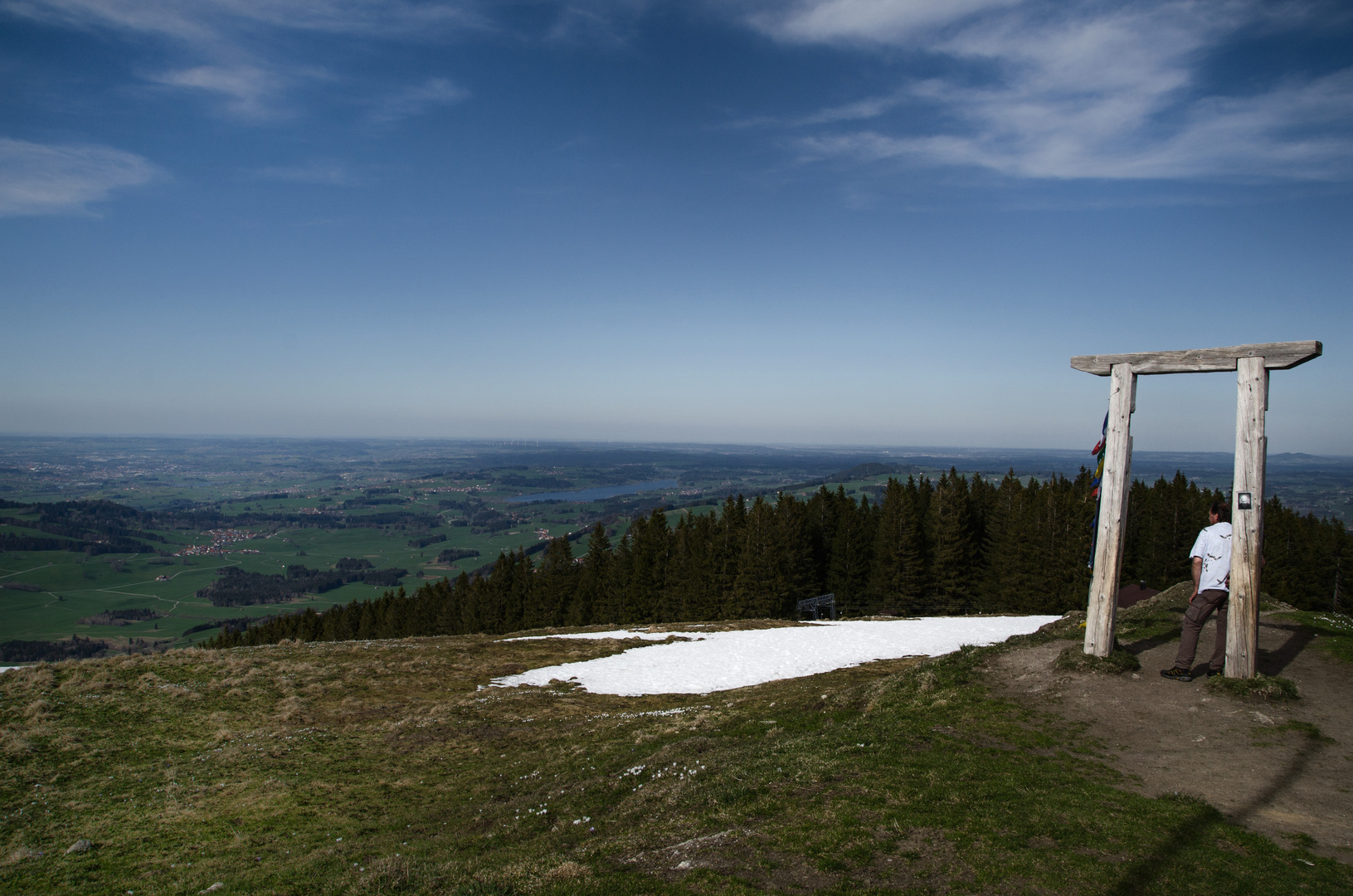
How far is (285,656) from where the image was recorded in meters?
26.8

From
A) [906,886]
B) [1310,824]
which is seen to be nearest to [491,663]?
[906,886]

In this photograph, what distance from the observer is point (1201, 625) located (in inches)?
483

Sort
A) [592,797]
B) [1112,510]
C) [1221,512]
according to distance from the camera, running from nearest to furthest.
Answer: [592,797] < [1221,512] < [1112,510]

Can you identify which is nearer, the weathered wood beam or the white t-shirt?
the weathered wood beam

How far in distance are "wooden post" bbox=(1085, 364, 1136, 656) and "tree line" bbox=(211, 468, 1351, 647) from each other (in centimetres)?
3894

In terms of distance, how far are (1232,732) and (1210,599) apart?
3.13 metres

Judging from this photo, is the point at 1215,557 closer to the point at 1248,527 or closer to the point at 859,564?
the point at 1248,527

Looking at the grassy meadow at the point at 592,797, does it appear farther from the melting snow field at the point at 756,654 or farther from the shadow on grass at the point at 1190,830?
the melting snow field at the point at 756,654

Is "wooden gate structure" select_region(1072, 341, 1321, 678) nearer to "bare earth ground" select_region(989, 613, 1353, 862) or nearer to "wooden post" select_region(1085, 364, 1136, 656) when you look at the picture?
"wooden post" select_region(1085, 364, 1136, 656)

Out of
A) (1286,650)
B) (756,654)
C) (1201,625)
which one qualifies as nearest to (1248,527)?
(1201,625)

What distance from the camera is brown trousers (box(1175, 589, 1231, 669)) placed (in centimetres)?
1228

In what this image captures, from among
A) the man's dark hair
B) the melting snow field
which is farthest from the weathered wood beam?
the melting snow field

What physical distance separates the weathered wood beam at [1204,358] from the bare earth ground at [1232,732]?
256 inches

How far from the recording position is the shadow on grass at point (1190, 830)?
20.5ft
